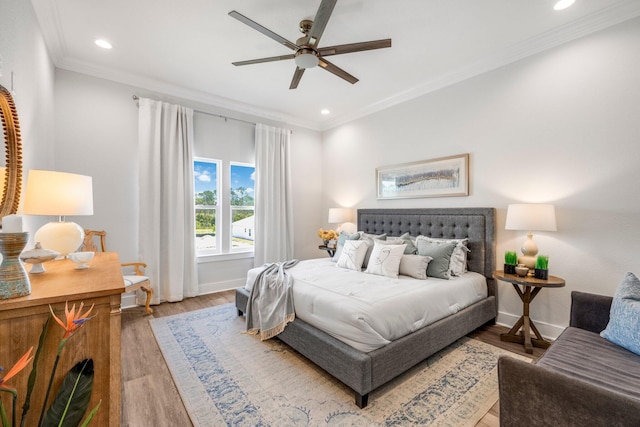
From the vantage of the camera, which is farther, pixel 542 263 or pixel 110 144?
pixel 110 144

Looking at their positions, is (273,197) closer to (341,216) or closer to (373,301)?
(341,216)

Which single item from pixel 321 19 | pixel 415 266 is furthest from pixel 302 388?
pixel 321 19

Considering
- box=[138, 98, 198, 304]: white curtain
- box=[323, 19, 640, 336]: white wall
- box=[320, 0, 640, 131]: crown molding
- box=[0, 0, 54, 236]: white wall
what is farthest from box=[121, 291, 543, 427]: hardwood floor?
box=[320, 0, 640, 131]: crown molding

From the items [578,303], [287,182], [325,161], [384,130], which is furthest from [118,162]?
[578,303]

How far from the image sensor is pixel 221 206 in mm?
4562

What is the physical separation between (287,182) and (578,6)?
4.09 metres

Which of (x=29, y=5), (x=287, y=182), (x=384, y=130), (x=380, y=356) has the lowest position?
(x=380, y=356)

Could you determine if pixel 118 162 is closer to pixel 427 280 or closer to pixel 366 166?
pixel 366 166

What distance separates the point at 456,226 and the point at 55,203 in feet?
12.3

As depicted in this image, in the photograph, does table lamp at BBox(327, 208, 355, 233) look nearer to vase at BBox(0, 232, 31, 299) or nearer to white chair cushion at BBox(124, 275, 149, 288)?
white chair cushion at BBox(124, 275, 149, 288)

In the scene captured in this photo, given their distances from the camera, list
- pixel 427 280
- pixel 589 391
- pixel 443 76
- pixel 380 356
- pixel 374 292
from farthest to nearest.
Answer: pixel 443 76
pixel 427 280
pixel 374 292
pixel 380 356
pixel 589 391

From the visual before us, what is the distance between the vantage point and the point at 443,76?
141 inches

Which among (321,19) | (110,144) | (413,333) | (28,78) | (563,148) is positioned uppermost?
(321,19)

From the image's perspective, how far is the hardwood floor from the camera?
1.74m
